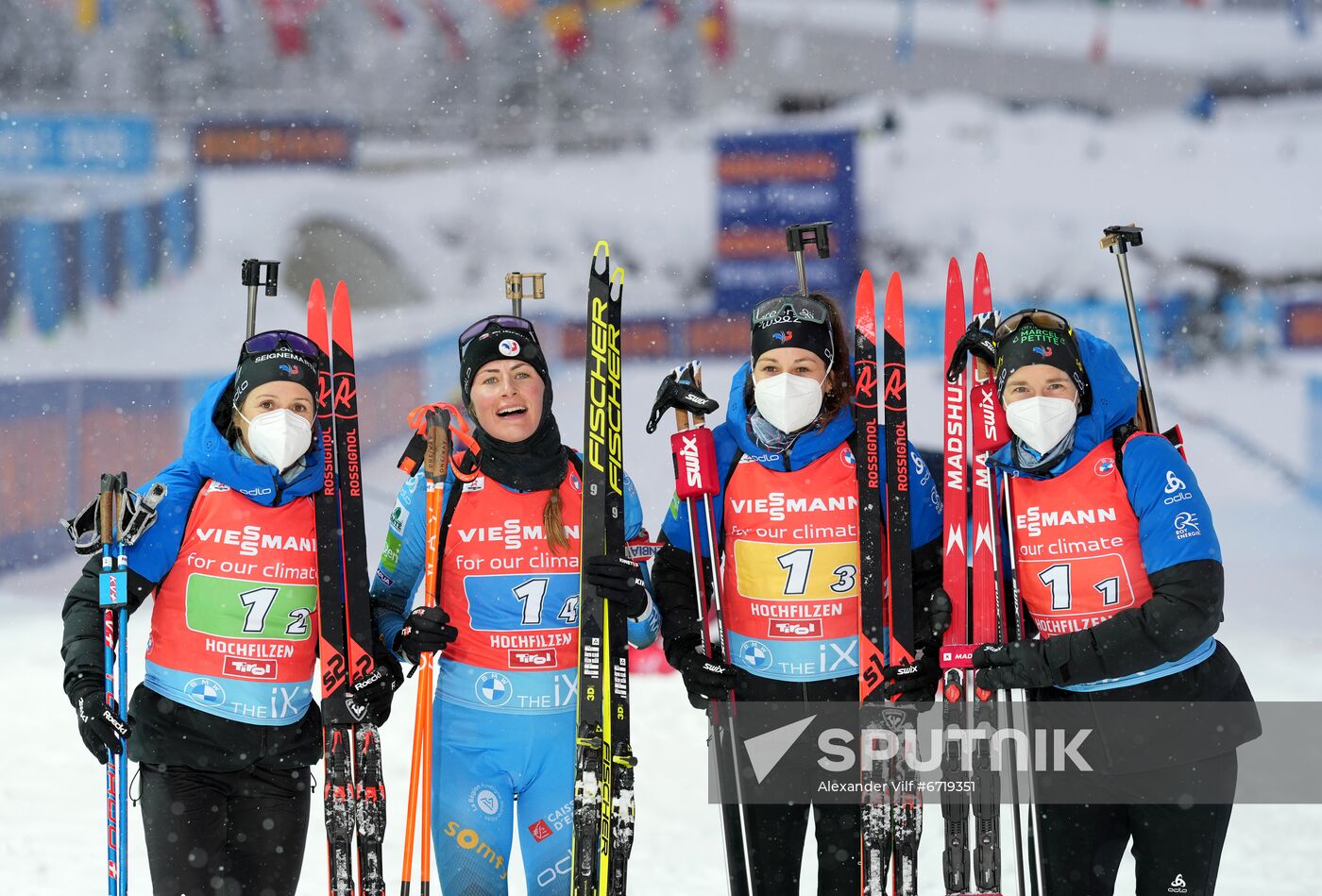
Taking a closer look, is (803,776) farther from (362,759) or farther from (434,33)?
(434,33)

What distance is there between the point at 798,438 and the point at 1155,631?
87 cm

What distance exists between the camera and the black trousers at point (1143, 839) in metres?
2.74

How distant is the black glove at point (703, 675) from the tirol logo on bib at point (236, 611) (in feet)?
2.87

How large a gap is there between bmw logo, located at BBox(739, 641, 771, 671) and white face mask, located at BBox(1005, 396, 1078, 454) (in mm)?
761

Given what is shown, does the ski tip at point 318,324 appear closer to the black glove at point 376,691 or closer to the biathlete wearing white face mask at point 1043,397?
the black glove at point 376,691

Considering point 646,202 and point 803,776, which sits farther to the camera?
point 646,202

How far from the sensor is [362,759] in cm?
298

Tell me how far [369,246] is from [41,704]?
9.23 metres

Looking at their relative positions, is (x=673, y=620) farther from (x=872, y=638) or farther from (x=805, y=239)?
(x=805, y=239)

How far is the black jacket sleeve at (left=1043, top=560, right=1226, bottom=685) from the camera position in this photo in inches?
105

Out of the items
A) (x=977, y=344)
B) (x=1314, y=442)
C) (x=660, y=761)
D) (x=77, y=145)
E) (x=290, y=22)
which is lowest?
(x=660, y=761)

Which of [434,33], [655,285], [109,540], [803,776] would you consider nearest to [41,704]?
[109,540]

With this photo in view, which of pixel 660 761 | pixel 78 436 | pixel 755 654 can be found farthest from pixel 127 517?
pixel 78 436

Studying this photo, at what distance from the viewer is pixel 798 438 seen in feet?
9.83
